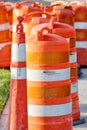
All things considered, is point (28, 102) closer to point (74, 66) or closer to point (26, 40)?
point (26, 40)

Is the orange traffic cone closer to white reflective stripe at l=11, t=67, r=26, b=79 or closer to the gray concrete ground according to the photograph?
white reflective stripe at l=11, t=67, r=26, b=79

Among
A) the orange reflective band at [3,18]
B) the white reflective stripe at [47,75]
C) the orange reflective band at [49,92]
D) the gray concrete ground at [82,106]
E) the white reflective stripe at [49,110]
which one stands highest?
the white reflective stripe at [47,75]

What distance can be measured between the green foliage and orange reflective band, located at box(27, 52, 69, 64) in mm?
2164

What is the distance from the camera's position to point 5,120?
8.25 metres

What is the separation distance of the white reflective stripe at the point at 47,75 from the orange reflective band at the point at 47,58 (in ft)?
0.33

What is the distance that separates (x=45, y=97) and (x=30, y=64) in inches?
16.2

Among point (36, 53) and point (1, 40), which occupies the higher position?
point (36, 53)

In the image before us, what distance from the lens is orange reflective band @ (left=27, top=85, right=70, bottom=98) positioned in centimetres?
662

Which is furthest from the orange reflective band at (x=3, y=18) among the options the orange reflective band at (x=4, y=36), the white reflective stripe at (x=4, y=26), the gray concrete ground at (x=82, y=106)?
the gray concrete ground at (x=82, y=106)

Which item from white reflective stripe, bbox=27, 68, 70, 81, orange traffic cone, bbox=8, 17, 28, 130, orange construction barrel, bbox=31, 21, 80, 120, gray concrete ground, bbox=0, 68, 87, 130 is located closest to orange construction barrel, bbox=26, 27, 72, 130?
white reflective stripe, bbox=27, 68, 70, 81

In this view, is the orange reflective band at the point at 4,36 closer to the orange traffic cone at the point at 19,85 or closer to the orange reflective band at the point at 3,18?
the orange reflective band at the point at 3,18

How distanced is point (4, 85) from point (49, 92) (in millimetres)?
3712

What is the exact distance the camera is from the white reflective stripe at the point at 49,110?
261 inches

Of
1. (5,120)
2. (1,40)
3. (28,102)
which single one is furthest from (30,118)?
(1,40)
